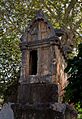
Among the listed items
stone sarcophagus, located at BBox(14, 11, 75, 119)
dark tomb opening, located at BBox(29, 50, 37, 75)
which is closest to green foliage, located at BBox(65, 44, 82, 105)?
stone sarcophagus, located at BBox(14, 11, 75, 119)

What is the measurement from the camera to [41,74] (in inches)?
336

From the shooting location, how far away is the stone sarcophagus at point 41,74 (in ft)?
25.8

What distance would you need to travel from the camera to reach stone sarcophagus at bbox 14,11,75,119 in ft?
25.8

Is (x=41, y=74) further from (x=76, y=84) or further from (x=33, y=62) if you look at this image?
(x=76, y=84)

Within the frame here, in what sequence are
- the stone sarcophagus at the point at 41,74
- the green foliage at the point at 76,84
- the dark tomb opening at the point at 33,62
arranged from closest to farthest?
1. the green foliage at the point at 76,84
2. the stone sarcophagus at the point at 41,74
3. the dark tomb opening at the point at 33,62

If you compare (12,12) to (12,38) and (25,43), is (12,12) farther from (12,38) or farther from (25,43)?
(25,43)

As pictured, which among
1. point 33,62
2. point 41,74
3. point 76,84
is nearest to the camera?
point 76,84

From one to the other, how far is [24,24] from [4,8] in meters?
1.55

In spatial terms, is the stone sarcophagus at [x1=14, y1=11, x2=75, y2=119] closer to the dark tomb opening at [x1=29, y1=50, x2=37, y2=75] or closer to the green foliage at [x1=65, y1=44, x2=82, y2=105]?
the dark tomb opening at [x1=29, y1=50, x2=37, y2=75]

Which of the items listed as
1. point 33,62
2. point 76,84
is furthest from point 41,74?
point 76,84

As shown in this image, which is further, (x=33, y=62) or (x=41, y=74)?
(x=33, y=62)

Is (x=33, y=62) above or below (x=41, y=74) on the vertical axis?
above

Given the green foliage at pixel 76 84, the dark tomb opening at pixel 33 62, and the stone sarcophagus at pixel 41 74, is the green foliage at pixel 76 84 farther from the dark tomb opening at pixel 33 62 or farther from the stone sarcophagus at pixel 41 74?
the dark tomb opening at pixel 33 62

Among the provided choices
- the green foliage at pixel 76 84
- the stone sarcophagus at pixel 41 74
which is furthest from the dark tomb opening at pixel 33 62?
the green foliage at pixel 76 84
